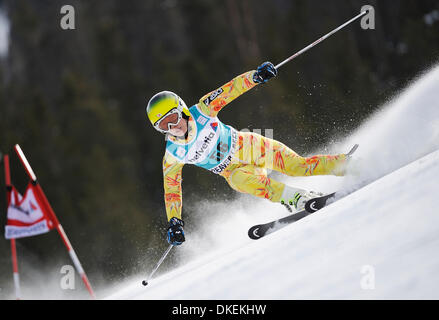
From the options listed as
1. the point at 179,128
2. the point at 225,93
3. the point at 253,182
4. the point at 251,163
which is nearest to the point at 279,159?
the point at 251,163

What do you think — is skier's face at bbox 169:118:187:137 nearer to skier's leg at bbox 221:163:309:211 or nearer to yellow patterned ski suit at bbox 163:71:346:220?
yellow patterned ski suit at bbox 163:71:346:220

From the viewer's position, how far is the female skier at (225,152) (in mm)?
5227

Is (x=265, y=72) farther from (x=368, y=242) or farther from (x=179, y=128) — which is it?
(x=368, y=242)

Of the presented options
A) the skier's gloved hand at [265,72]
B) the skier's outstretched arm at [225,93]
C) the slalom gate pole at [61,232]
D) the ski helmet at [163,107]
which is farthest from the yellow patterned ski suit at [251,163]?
the slalom gate pole at [61,232]

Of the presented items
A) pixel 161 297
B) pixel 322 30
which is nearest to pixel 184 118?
pixel 161 297

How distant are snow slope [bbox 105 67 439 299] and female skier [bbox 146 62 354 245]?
37 cm

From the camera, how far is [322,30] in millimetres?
24641

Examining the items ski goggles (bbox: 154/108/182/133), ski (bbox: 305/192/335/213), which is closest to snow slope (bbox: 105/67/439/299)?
ski (bbox: 305/192/335/213)

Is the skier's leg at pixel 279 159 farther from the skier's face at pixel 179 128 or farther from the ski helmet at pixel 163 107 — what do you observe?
the ski helmet at pixel 163 107

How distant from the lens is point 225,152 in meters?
5.45

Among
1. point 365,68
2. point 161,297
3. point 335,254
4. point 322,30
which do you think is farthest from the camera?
point 322,30

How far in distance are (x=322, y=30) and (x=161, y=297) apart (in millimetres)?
21656

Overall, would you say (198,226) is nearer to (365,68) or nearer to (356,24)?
(365,68)

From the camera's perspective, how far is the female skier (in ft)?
17.1
